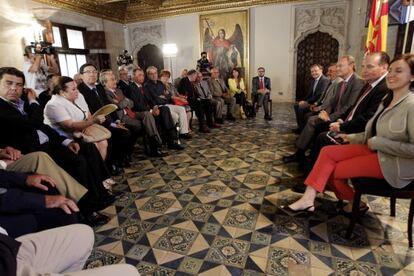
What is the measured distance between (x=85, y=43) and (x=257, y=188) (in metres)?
8.69

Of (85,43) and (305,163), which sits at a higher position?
(85,43)

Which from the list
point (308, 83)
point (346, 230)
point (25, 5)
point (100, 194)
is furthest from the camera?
point (308, 83)

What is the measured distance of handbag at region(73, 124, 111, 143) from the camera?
9.12 feet

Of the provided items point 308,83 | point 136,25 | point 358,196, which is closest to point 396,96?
point 358,196

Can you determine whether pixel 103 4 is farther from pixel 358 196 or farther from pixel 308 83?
pixel 358 196

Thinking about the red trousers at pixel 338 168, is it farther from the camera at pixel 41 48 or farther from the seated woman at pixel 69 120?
the camera at pixel 41 48

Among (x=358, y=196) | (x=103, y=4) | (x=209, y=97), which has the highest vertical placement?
(x=103, y=4)

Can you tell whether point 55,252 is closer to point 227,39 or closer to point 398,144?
point 398,144

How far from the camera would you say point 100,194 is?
2.71 metres

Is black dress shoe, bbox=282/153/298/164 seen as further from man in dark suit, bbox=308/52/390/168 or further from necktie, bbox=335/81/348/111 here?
man in dark suit, bbox=308/52/390/168

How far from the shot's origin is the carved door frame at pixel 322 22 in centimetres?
825

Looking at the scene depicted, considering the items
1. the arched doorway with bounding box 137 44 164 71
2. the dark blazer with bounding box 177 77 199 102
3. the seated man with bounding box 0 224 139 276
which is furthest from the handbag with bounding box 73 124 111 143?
the arched doorway with bounding box 137 44 164 71

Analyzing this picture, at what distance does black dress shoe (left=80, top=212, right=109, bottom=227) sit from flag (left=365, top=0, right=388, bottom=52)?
401 centimetres

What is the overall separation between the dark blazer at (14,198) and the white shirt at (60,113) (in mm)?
1103
